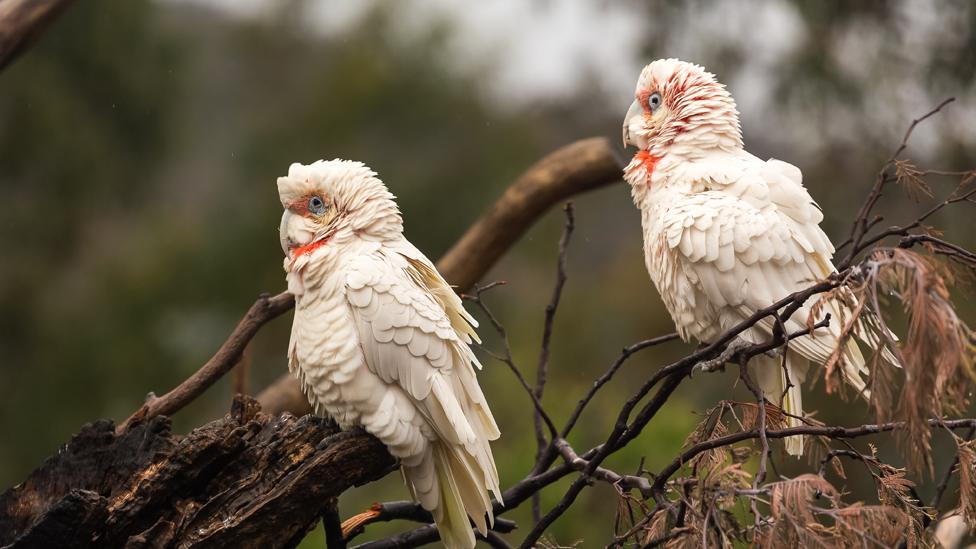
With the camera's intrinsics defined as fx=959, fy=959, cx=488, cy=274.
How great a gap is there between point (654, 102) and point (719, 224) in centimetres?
45

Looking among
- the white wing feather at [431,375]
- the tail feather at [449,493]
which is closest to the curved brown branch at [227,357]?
the white wing feather at [431,375]

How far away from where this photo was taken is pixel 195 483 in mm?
1933

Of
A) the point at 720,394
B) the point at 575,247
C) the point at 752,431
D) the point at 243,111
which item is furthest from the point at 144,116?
the point at 752,431

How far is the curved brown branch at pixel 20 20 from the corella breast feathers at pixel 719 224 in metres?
1.82

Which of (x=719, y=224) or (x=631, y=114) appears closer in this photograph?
(x=719, y=224)

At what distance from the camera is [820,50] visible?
17.1ft

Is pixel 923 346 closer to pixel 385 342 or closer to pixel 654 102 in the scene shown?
pixel 385 342

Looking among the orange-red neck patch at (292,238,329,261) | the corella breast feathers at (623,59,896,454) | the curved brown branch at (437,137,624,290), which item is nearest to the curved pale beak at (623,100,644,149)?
the corella breast feathers at (623,59,896,454)

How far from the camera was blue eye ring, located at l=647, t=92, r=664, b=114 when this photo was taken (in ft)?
8.18

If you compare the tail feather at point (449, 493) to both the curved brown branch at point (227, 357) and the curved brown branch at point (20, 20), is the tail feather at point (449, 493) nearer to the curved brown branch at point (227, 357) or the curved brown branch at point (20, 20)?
the curved brown branch at point (227, 357)

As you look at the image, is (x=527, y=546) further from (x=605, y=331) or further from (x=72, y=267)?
(x=72, y=267)

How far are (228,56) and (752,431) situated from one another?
9.17 metres

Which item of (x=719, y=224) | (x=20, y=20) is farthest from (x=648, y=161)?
(x=20, y=20)

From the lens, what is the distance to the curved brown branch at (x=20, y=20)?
2904 mm
